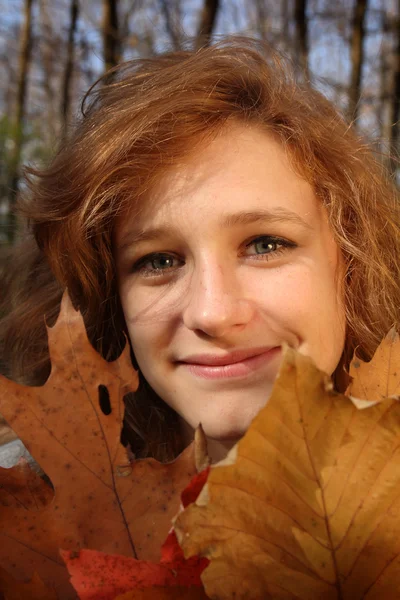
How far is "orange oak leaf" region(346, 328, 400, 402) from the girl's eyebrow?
1.82 feet

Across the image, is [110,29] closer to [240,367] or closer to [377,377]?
[240,367]

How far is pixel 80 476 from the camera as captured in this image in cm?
51

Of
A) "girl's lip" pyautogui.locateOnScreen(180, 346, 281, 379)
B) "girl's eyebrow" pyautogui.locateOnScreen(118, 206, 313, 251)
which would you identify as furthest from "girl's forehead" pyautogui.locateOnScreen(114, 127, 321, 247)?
"girl's lip" pyautogui.locateOnScreen(180, 346, 281, 379)

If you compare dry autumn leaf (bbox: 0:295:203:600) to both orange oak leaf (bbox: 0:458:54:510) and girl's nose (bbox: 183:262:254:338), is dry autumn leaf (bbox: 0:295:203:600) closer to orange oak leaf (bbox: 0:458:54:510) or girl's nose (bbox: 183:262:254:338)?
orange oak leaf (bbox: 0:458:54:510)

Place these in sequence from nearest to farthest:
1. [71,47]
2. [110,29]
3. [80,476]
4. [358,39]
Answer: [80,476] → [110,29] → [358,39] → [71,47]

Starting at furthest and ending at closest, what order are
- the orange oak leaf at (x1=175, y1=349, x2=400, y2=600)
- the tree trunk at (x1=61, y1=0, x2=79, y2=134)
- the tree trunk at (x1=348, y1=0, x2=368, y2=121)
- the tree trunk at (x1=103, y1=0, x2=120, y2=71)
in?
the tree trunk at (x1=61, y1=0, x2=79, y2=134), the tree trunk at (x1=348, y1=0, x2=368, y2=121), the tree trunk at (x1=103, y1=0, x2=120, y2=71), the orange oak leaf at (x1=175, y1=349, x2=400, y2=600)

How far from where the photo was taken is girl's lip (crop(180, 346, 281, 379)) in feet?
3.72

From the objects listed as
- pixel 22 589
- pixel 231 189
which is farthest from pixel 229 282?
pixel 22 589

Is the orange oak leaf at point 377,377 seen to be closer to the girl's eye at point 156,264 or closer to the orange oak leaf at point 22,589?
the orange oak leaf at point 22,589

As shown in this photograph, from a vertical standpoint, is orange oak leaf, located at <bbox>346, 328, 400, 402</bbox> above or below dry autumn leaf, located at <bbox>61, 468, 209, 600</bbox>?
above

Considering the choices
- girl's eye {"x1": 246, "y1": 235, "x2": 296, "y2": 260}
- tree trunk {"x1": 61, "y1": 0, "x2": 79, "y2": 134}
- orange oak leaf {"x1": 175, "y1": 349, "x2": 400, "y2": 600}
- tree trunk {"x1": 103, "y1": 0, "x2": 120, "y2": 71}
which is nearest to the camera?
orange oak leaf {"x1": 175, "y1": 349, "x2": 400, "y2": 600}

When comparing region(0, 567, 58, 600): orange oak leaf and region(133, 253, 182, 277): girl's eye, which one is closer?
region(0, 567, 58, 600): orange oak leaf

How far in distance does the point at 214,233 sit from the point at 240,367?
260 millimetres

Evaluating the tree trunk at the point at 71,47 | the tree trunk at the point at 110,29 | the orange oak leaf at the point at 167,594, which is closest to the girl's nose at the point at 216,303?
the orange oak leaf at the point at 167,594
